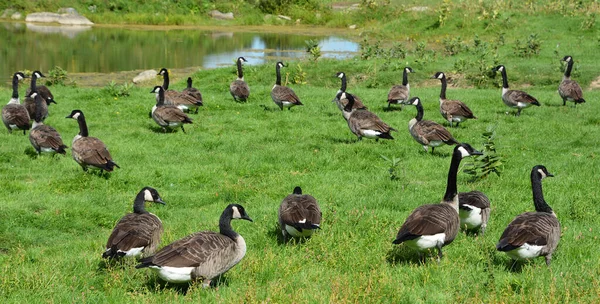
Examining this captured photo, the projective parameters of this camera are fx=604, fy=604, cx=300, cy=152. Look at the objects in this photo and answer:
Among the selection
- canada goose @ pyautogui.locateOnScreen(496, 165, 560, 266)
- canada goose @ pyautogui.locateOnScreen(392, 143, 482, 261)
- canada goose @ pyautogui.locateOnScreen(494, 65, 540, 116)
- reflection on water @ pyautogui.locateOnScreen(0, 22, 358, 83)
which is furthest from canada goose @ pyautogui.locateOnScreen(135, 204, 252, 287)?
reflection on water @ pyautogui.locateOnScreen(0, 22, 358, 83)

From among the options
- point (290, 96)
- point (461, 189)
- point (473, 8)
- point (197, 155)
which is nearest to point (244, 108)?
point (290, 96)

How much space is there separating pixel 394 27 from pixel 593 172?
4062cm

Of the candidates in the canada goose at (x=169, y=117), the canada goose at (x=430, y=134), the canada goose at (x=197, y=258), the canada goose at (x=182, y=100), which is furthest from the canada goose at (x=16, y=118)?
the canada goose at (x=197, y=258)

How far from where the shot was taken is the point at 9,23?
196 ft

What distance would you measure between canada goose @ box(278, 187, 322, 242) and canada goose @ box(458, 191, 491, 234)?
2505 millimetres

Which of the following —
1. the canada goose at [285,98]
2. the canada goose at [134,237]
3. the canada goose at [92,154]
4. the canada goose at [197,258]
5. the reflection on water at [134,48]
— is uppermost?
the canada goose at [197,258]

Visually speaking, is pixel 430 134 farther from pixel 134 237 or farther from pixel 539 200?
pixel 134 237

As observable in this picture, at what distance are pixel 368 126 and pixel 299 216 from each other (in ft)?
28.8

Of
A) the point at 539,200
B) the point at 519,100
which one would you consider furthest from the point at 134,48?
the point at 539,200

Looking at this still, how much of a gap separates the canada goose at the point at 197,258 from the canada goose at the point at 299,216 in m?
1.32

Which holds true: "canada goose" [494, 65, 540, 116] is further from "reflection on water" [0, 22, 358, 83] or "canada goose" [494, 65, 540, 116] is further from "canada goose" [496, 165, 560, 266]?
"reflection on water" [0, 22, 358, 83]

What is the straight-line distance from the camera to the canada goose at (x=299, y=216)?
9695 millimetres

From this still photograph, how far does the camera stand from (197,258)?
25.8 feet

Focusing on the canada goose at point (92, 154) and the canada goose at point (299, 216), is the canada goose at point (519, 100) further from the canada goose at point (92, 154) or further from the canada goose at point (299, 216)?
the canada goose at point (92, 154)
